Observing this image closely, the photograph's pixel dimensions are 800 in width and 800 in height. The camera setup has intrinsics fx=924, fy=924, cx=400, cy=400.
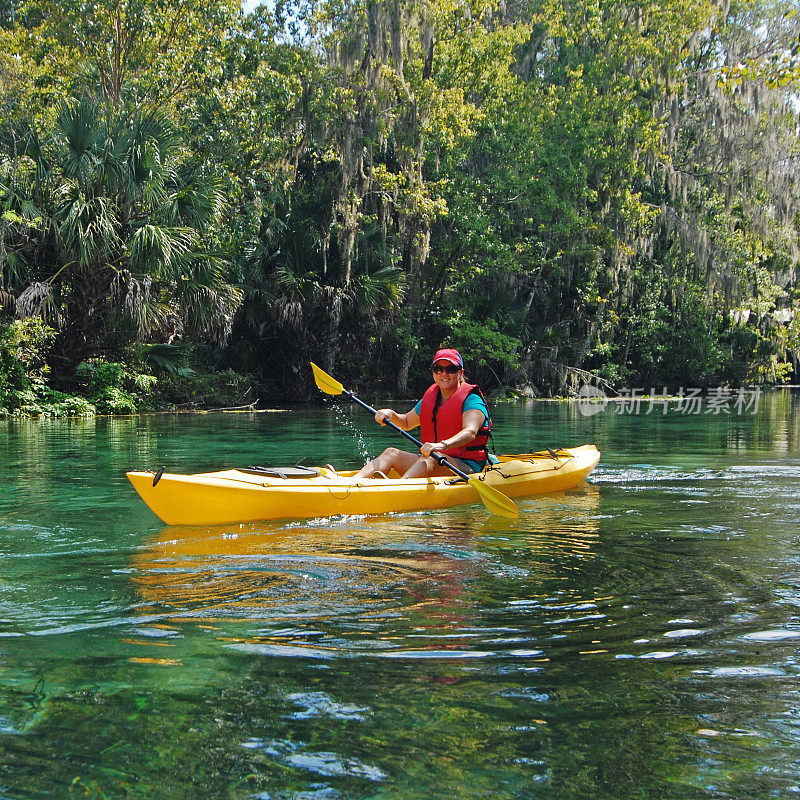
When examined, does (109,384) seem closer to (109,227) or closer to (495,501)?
(109,227)

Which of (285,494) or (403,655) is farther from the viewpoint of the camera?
(285,494)

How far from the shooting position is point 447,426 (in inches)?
302

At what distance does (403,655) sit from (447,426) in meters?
4.26

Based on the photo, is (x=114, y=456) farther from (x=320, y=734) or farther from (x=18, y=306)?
(x=320, y=734)

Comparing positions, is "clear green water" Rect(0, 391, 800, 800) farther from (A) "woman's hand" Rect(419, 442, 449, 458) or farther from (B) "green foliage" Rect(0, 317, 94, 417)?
(B) "green foliage" Rect(0, 317, 94, 417)

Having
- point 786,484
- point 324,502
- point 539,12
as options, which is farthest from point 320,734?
point 539,12

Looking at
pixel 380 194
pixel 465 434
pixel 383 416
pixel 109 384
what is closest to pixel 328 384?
pixel 383 416

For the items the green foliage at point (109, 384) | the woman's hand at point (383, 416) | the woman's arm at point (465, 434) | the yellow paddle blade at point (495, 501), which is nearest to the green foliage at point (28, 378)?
the green foliage at point (109, 384)

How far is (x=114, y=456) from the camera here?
10812 millimetres

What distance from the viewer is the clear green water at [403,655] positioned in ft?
8.39

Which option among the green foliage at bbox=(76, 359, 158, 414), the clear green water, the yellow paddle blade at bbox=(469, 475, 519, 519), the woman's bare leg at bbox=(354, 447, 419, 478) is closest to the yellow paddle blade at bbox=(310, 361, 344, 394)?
the woman's bare leg at bbox=(354, 447, 419, 478)

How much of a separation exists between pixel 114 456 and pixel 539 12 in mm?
21654

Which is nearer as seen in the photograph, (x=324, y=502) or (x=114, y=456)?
(x=324, y=502)

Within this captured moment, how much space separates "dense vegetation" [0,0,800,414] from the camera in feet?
56.2
